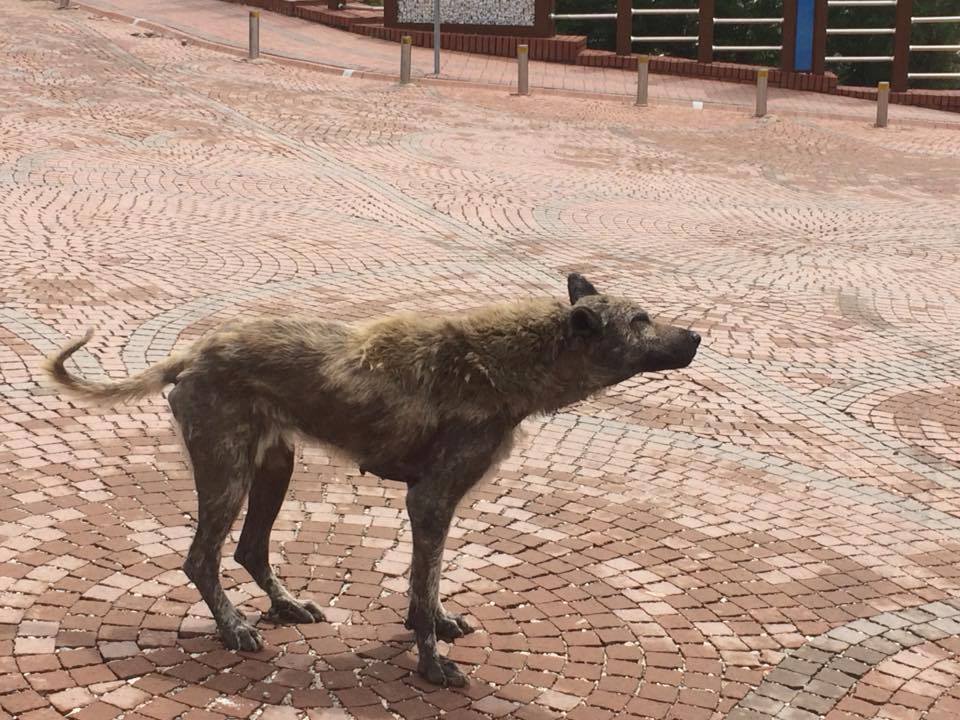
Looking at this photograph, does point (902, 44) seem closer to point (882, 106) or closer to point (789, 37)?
point (789, 37)

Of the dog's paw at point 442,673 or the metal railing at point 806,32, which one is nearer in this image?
the dog's paw at point 442,673

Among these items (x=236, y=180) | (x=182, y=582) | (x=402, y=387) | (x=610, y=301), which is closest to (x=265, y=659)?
(x=182, y=582)

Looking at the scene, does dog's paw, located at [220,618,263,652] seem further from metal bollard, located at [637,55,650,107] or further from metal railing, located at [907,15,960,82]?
metal railing, located at [907,15,960,82]

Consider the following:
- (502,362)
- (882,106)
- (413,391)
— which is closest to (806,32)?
(882,106)

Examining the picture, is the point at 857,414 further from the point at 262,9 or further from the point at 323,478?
the point at 262,9

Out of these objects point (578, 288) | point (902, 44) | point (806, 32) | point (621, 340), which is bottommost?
point (621, 340)

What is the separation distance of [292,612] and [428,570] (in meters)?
0.82

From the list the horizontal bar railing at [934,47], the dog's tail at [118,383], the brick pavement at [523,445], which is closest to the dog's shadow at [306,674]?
the brick pavement at [523,445]

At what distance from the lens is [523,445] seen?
906cm

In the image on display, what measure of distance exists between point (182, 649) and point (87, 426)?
326 centimetres

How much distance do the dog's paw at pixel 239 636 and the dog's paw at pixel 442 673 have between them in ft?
2.42

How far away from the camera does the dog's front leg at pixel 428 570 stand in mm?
5605

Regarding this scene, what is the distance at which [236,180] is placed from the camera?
1728 centimetres

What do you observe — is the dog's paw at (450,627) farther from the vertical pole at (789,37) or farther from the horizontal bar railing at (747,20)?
the horizontal bar railing at (747,20)
